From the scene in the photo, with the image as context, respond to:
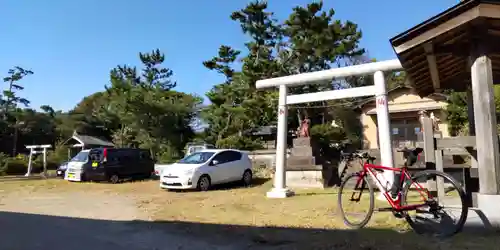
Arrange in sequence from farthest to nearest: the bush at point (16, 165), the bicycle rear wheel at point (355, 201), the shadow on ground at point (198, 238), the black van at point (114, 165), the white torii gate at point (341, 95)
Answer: the bush at point (16, 165) → the black van at point (114, 165) → the white torii gate at point (341, 95) → the bicycle rear wheel at point (355, 201) → the shadow on ground at point (198, 238)

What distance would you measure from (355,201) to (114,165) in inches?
514

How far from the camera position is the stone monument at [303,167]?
12.9 meters

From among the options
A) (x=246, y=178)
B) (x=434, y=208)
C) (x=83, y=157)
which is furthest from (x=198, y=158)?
(x=434, y=208)

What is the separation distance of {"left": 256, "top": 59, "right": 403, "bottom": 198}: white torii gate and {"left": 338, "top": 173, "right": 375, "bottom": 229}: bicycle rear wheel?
8.24 feet

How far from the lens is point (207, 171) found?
44.1ft

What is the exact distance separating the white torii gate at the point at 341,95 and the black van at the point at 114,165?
909cm

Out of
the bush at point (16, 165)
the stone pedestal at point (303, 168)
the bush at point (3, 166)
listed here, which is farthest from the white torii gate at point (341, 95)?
the bush at point (16, 165)

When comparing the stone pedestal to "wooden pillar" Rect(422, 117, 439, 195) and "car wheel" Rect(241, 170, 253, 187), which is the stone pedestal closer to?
"car wheel" Rect(241, 170, 253, 187)

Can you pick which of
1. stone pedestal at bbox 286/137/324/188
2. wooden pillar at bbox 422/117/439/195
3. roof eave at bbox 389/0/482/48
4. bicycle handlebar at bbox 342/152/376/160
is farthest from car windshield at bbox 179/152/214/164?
roof eave at bbox 389/0/482/48

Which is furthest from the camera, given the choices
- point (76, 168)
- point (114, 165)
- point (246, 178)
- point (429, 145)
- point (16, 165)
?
point (16, 165)

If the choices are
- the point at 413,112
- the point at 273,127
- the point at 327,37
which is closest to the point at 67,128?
the point at 273,127

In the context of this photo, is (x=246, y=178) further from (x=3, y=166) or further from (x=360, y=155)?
(x=3, y=166)

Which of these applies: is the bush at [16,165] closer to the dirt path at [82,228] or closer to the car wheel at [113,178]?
the car wheel at [113,178]

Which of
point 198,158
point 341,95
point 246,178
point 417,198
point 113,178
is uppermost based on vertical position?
point 341,95
